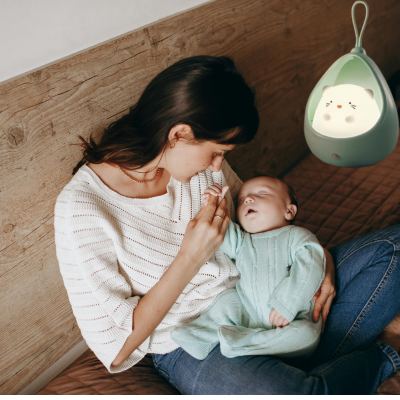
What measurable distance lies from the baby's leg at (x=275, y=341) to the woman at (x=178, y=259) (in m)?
0.03

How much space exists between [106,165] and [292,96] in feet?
4.30

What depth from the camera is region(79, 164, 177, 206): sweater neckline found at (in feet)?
3.38

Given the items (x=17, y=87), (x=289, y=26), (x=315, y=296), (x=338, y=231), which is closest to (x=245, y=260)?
(x=315, y=296)

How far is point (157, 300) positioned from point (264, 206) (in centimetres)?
48

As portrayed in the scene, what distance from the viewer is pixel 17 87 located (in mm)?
936

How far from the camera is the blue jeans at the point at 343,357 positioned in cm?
94

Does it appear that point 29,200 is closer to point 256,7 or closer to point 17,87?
point 17,87

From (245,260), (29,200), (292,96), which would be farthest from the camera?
(292,96)

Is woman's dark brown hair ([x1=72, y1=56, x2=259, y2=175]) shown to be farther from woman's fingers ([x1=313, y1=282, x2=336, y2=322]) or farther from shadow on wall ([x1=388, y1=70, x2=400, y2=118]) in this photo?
shadow on wall ([x1=388, y1=70, x2=400, y2=118])

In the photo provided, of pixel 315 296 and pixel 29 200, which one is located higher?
pixel 29 200

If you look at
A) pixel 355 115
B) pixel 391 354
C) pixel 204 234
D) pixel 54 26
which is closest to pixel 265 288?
pixel 204 234

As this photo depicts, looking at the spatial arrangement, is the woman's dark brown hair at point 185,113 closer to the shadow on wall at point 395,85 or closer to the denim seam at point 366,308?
the denim seam at point 366,308

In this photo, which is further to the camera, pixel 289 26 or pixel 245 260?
pixel 289 26

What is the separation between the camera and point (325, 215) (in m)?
1.70
